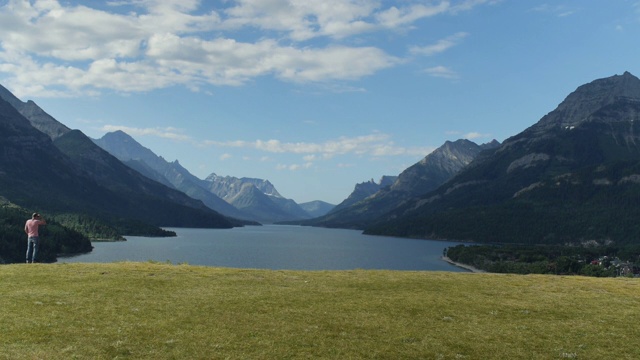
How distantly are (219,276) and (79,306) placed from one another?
49.6 ft

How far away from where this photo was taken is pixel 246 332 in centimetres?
2519

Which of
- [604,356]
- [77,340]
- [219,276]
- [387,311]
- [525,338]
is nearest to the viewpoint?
[77,340]

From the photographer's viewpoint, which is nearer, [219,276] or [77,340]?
[77,340]

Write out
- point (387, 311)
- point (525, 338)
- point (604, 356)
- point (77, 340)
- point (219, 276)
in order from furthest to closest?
1. point (219, 276)
2. point (387, 311)
3. point (525, 338)
4. point (604, 356)
5. point (77, 340)

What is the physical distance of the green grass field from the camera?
22.9 meters

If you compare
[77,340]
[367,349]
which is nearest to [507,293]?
[367,349]

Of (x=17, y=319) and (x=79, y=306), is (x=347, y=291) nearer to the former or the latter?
(x=79, y=306)

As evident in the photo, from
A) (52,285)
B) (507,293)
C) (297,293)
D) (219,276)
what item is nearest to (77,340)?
(52,285)

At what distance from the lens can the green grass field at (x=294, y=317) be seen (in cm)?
2291

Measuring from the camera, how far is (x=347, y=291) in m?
37.2

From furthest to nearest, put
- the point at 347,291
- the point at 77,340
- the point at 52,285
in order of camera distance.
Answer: the point at 347,291 < the point at 52,285 < the point at 77,340

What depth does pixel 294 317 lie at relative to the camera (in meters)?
28.5

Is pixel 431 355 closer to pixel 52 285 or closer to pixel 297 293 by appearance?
pixel 297 293

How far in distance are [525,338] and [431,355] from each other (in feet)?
22.6
